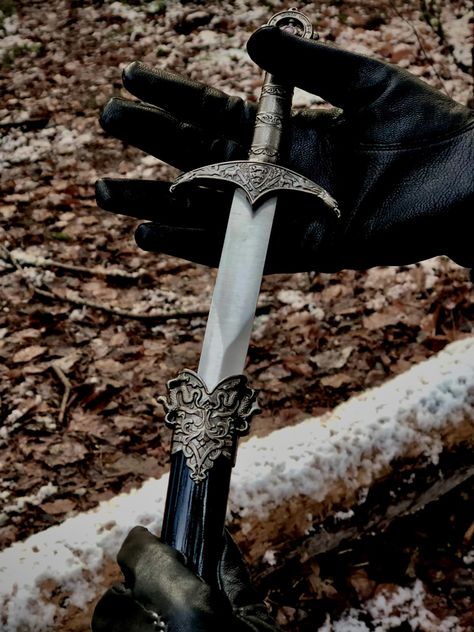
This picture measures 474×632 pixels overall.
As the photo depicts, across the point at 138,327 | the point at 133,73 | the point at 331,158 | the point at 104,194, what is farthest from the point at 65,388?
the point at 331,158

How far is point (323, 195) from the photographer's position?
1.81 m

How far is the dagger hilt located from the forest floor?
144 cm

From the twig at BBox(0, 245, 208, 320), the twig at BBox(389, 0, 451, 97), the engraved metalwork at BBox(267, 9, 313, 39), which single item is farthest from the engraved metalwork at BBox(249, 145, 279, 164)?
the twig at BBox(389, 0, 451, 97)

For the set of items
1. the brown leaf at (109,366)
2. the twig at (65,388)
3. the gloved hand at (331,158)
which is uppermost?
the gloved hand at (331,158)

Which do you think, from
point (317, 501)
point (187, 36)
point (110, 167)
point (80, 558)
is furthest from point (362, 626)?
point (187, 36)

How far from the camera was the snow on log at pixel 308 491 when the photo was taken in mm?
1816

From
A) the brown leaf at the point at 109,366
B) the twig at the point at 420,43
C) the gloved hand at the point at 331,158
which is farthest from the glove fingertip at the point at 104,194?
the twig at the point at 420,43

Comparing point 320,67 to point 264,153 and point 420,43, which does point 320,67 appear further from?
point 420,43

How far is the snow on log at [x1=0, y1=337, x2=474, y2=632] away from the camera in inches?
71.5

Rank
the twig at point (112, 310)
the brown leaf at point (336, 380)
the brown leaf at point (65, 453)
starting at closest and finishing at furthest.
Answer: the brown leaf at point (65, 453), the brown leaf at point (336, 380), the twig at point (112, 310)

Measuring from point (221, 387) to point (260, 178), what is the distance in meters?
0.71

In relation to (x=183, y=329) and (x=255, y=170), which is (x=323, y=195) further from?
(x=183, y=329)

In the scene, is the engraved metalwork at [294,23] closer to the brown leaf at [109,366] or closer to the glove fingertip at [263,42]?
the glove fingertip at [263,42]

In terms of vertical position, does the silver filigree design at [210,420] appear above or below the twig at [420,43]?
below
